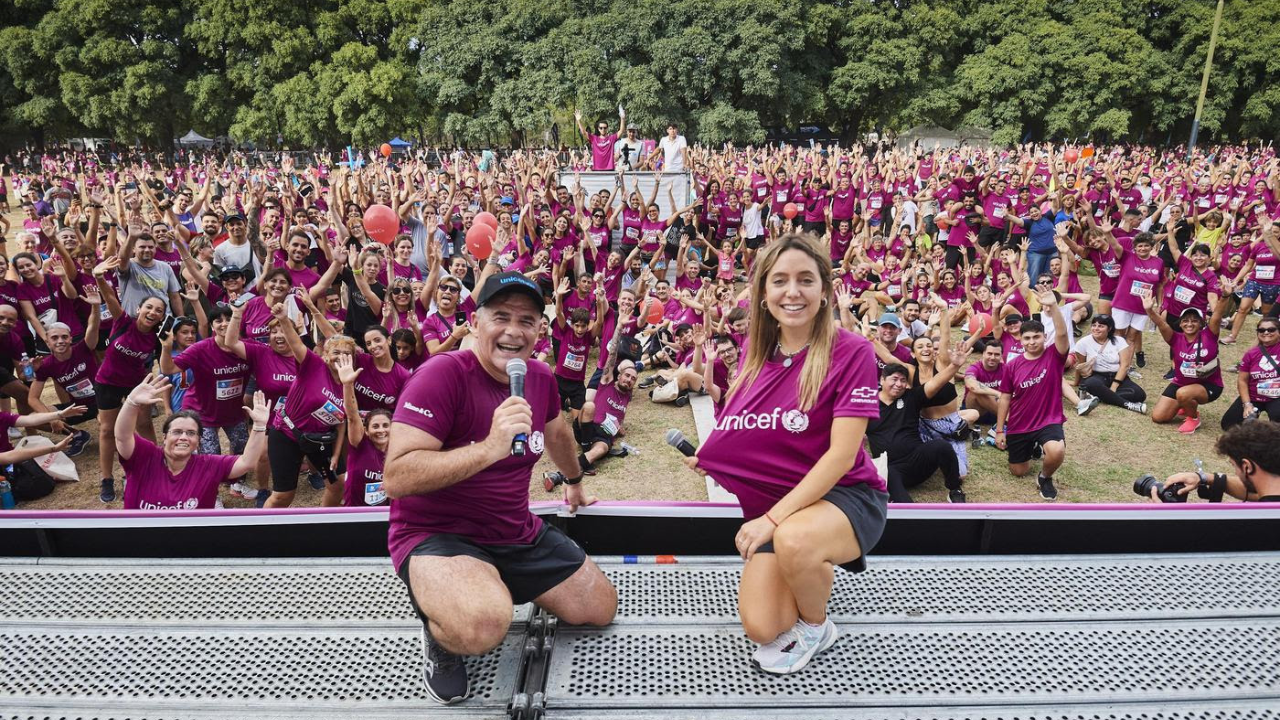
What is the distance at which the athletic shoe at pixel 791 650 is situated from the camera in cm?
240

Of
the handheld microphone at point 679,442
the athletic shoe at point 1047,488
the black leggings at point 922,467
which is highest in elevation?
the handheld microphone at point 679,442

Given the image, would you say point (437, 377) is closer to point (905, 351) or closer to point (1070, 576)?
point (1070, 576)

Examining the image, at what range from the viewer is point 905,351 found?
267 inches

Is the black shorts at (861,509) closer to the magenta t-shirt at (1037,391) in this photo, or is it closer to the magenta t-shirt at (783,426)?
the magenta t-shirt at (783,426)

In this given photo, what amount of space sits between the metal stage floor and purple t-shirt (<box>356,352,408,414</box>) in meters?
2.10

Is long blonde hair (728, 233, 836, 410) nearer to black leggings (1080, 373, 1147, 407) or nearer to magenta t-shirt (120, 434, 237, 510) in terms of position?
magenta t-shirt (120, 434, 237, 510)

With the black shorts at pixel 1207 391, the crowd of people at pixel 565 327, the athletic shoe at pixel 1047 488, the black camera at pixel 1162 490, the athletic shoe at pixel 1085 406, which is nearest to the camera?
the black camera at pixel 1162 490

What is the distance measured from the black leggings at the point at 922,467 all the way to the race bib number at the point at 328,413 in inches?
165

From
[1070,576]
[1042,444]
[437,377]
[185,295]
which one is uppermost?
[437,377]

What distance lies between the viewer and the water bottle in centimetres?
639

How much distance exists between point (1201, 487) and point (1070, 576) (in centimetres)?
219

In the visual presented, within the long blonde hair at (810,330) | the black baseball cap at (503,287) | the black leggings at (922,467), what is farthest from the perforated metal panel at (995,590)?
the black leggings at (922,467)

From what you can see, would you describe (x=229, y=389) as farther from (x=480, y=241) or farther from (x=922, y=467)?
(x=922, y=467)

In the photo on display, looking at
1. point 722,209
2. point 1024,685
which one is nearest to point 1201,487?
point 1024,685
